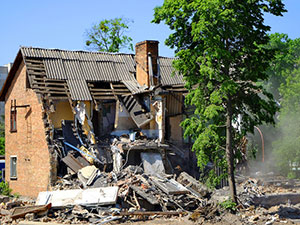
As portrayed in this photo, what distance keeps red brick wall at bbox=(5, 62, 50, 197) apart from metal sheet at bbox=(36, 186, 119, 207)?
3.04 meters

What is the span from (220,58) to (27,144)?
42.0ft

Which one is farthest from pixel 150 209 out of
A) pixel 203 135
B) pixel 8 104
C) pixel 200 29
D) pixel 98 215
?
pixel 8 104

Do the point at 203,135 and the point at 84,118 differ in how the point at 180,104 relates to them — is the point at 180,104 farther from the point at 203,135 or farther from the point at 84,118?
the point at 203,135

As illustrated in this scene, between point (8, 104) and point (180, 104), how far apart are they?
10.9 m

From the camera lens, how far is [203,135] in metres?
17.9

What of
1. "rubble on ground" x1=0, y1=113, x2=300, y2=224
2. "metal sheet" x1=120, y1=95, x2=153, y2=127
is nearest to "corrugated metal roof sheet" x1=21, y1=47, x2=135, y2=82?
"metal sheet" x1=120, y1=95, x2=153, y2=127

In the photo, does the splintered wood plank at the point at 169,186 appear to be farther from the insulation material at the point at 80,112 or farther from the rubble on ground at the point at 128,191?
the insulation material at the point at 80,112

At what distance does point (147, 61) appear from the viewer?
25.8m

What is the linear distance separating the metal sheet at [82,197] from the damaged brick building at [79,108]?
2456 millimetres

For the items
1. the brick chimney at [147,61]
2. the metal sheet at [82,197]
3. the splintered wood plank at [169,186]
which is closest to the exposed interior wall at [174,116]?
the brick chimney at [147,61]

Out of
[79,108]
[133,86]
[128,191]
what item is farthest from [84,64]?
[128,191]

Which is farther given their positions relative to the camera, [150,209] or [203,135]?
[150,209]

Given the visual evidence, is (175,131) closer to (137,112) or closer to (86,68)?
(137,112)

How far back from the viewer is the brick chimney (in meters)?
25.5
